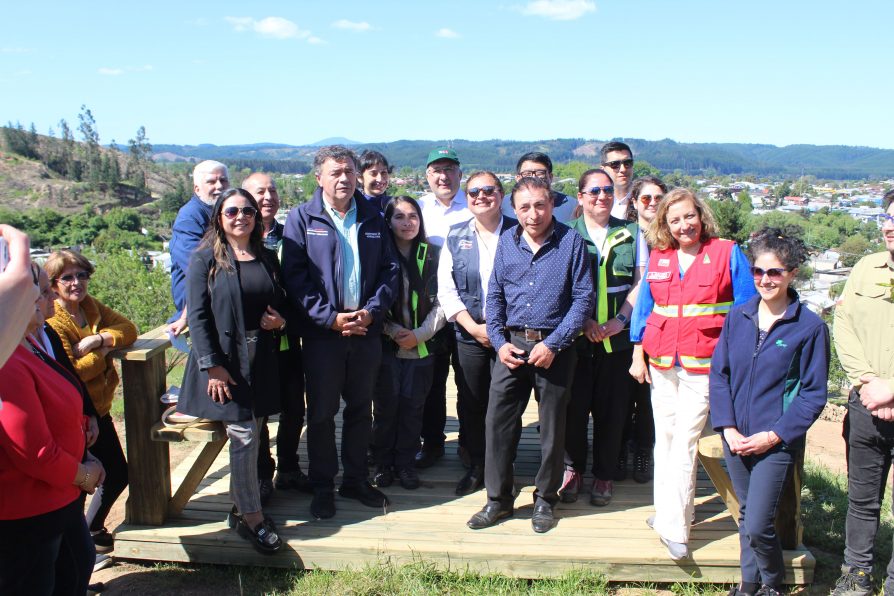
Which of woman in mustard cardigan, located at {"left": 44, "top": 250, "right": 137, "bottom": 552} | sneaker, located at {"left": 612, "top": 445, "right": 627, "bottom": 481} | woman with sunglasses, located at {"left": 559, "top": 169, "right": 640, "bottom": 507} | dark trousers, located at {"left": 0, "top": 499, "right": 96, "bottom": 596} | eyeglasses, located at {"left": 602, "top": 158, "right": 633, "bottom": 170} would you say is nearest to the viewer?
dark trousers, located at {"left": 0, "top": 499, "right": 96, "bottom": 596}

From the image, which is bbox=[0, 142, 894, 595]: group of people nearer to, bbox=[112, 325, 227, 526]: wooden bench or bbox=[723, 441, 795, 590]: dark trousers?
bbox=[723, 441, 795, 590]: dark trousers

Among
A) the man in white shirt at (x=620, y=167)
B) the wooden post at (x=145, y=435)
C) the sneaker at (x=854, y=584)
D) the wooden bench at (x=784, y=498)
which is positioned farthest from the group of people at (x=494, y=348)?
the man in white shirt at (x=620, y=167)

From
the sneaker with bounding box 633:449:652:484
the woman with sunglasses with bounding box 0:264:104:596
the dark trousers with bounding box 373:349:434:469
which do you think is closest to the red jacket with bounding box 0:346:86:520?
the woman with sunglasses with bounding box 0:264:104:596

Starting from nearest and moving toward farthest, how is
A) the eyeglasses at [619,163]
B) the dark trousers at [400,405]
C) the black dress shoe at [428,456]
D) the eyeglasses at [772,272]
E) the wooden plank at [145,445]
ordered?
the eyeglasses at [772,272] → the wooden plank at [145,445] → the dark trousers at [400,405] → the black dress shoe at [428,456] → the eyeglasses at [619,163]

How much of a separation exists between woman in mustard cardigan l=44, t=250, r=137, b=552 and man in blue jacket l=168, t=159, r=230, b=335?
14.0 inches

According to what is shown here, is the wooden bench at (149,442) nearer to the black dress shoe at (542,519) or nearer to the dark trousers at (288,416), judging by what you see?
the dark trousers at (288,416)

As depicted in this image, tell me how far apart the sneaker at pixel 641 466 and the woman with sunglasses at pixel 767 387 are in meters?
1.25

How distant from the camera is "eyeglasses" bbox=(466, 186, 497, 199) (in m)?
4.03

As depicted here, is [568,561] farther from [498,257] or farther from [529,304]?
[498,257]

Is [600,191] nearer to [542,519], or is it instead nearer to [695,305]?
[695,305]

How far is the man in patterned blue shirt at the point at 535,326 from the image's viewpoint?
371cm

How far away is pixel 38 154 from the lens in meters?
128

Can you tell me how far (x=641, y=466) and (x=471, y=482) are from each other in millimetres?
1230

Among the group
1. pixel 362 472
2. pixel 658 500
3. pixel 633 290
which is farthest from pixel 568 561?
pixel 633 290
